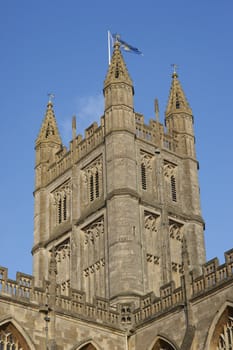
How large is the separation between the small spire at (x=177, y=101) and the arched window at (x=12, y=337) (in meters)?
21.2

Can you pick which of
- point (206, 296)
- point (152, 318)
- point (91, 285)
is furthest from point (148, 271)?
point (206, 296)

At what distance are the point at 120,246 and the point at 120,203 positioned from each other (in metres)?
2.40

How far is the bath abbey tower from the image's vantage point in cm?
3138

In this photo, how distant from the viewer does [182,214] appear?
145 ft

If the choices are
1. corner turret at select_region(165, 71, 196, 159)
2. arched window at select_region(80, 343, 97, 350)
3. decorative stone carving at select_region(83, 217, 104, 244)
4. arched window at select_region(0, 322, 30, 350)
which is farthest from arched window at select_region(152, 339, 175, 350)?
corner turret at select_region(165, 71, 196, 159)

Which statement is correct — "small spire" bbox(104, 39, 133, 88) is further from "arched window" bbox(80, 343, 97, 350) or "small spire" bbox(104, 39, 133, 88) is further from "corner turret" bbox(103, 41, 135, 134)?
"arched window" bbox(80, 343, 97, 350)

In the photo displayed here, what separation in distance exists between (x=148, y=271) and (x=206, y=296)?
963 centimetres

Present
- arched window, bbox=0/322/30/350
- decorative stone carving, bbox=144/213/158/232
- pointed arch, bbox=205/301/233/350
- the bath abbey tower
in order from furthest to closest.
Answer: decorative stone carving, bbox=144/213/158/232, the bath abbey tower, arched window, bbox=0/322/30/350, pointed arch, bbox=205/301/233/350

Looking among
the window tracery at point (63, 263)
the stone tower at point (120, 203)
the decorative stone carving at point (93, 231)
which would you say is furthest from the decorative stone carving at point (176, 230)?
the window tracery at point (63, 263)

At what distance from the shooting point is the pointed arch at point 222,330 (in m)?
30.1

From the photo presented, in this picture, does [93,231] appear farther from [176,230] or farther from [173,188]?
[173,188]

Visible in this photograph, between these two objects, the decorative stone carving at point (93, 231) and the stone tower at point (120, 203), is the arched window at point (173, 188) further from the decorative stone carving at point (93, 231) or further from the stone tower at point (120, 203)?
the decorative stone carving at point (93, 231)

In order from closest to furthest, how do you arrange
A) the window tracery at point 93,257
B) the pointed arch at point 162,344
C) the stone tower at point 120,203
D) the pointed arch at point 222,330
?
1. the pointed arch at point 222,330
2. the pointed arch at point 162,344
3. the stone tower at point 120,203
4. the window tracery at point 93,257

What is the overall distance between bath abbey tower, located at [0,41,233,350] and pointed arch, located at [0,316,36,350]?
4cm
